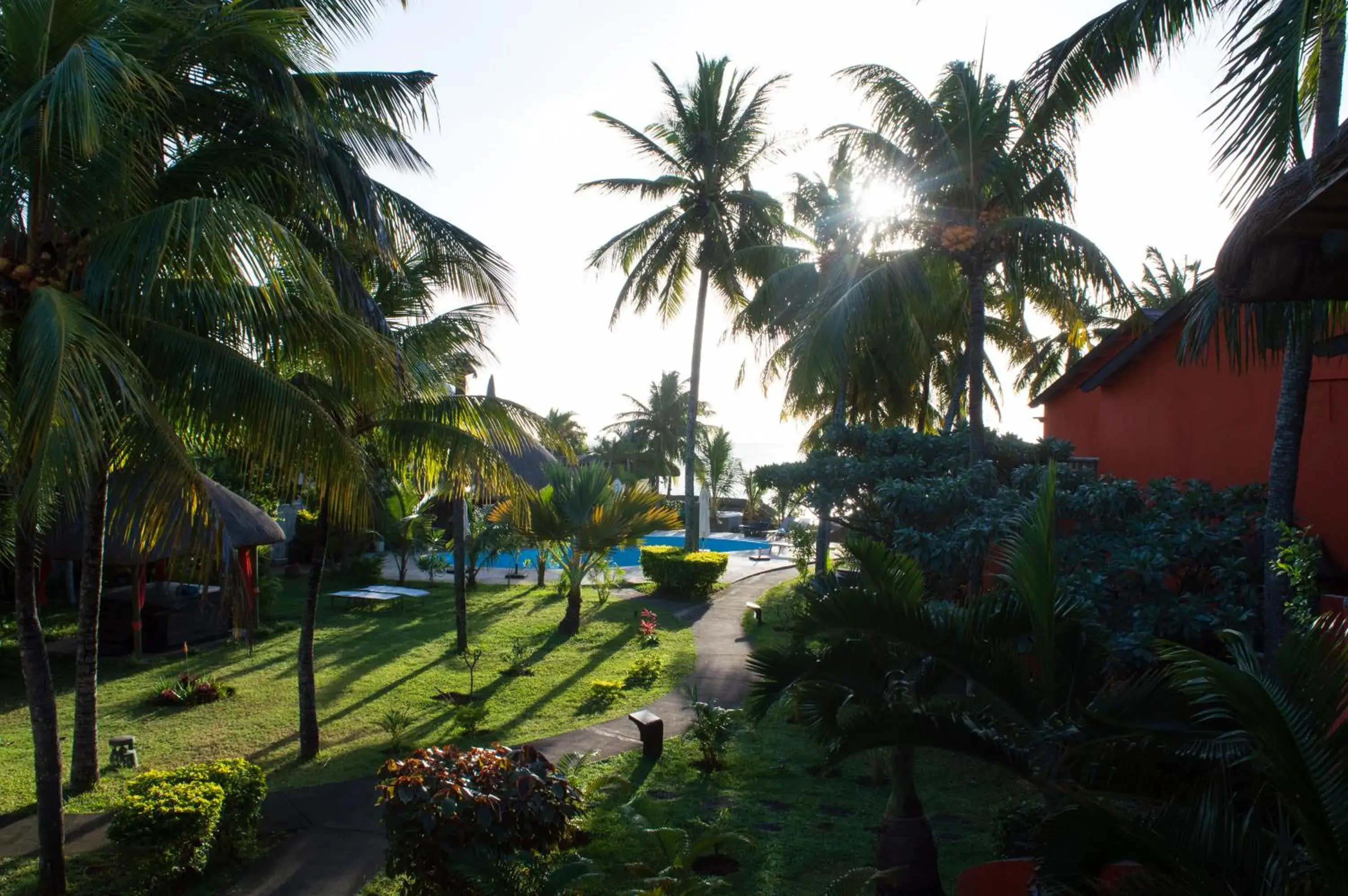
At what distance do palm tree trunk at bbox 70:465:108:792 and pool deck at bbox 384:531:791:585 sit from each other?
501 inches

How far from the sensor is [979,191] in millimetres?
10906

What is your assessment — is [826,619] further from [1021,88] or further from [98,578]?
Answer: [98,578]

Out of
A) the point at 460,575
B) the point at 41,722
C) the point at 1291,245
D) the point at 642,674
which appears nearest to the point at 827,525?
the point at 642,674

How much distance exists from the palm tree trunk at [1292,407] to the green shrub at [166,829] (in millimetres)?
7293

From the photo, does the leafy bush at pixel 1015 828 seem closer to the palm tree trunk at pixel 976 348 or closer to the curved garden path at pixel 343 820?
the curved garden path at pixel 343 820

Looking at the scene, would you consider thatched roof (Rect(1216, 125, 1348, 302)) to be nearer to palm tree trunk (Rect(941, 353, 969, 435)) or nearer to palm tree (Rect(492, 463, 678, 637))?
palm tree (Rect(492, 463, 678, 637))

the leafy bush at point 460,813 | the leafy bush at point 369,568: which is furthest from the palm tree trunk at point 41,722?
the leafy bush at point 369,568

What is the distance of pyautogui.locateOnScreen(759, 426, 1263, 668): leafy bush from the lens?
710cm

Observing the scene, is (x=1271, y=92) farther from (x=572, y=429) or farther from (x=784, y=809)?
(x=572, y=429)

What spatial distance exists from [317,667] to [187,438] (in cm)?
831

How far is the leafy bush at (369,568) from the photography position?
21578 millimetres

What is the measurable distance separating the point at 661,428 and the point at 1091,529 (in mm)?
37786

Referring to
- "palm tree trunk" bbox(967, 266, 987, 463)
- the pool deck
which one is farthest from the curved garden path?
the pool deck

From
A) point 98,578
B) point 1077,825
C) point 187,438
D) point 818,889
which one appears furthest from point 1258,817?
point 98,578
